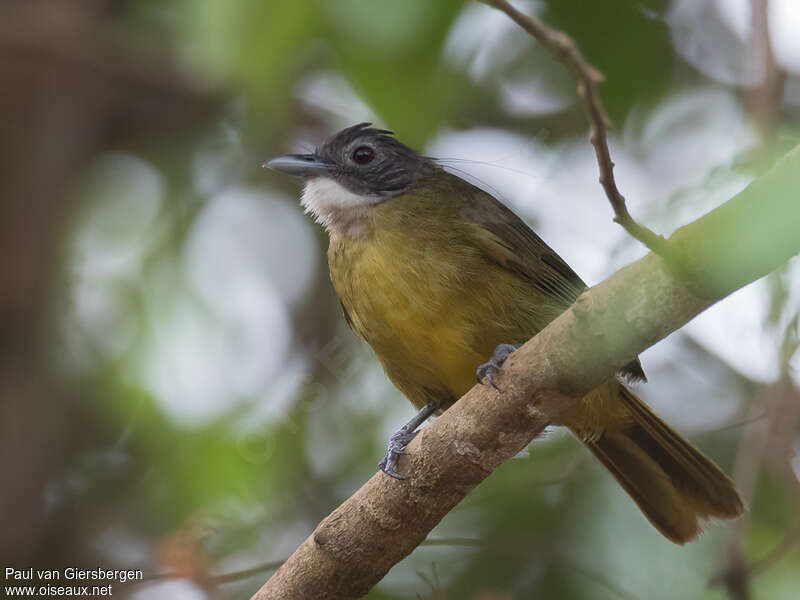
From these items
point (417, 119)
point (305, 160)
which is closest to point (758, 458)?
point (417, 119)

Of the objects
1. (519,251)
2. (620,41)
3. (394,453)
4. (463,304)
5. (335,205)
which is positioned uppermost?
(335,205)

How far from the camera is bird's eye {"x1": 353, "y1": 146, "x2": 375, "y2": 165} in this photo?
427 cm

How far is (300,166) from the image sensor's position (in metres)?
4.22

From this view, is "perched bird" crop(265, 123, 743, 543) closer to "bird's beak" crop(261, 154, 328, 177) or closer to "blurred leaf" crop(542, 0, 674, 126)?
"bird's beak" crop(261, 154, 328, 177)

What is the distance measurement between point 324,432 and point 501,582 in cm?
113

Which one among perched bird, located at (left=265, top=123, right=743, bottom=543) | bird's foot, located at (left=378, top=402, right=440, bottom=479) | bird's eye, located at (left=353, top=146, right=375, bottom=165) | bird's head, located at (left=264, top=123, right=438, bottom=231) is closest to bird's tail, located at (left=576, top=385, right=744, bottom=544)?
perched bird, located at (left=265, top=123, right=743, bottom=543)

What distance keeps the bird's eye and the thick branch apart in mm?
1628

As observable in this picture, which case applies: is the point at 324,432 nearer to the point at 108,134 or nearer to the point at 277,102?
the point at 277,102

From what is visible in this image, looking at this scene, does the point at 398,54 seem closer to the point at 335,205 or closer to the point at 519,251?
the point at 519,251

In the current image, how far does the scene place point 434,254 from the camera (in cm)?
357

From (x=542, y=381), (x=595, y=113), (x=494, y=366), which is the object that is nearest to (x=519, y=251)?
(x=494, y=366)

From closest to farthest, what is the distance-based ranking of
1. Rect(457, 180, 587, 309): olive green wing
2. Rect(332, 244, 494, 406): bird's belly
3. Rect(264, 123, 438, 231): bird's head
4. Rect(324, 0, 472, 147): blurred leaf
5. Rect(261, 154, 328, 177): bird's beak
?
Rect(324, 0, 472, 147): blurred leaf → Rect(332, 244, 494, 406): bird's belly → Rect(457, 180, 587, 309): olive green wing → Rect(264, 123, 438, 231): bird's head → Rect(261, 154, 328, 177): bird's beak

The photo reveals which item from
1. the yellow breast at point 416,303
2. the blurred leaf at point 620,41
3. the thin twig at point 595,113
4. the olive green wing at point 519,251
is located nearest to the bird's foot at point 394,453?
the yellow breast at point 416,303

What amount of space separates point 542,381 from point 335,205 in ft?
5.28
